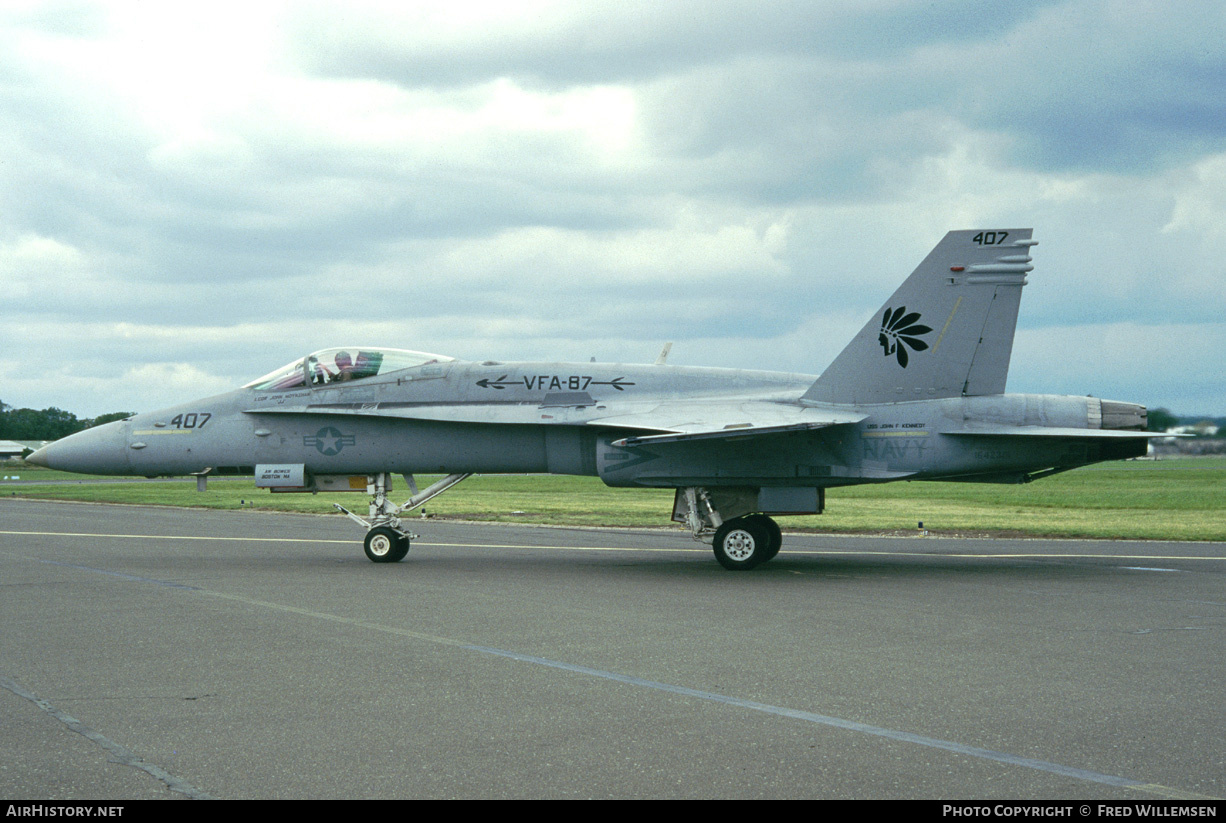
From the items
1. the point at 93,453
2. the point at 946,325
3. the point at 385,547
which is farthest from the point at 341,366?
the point at 946,325

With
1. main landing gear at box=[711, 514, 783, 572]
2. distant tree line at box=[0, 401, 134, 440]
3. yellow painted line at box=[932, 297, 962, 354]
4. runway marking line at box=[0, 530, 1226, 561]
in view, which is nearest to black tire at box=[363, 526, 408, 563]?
runway marking line at box=[0, 530, 1226, 561]

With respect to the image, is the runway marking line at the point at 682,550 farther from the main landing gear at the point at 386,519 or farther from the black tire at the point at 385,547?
the black tire at the point at 385,547

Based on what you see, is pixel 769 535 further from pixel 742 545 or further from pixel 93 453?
pixel 93 453

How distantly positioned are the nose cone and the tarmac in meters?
2.38

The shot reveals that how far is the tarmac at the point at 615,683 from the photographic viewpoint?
187 inches

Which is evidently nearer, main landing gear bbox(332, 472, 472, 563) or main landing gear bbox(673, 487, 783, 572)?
main landing gear bbox(673, 487, 783, 572)

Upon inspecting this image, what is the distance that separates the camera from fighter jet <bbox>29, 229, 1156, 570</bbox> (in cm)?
1339

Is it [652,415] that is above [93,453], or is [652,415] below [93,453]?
above

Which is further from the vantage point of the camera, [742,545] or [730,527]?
[730,527]

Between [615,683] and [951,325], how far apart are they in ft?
28.6

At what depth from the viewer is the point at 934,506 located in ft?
99.3

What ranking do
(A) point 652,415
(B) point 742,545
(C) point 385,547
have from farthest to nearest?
(C) point 385,547 < (A) point 652,415 < (B) point 742,545

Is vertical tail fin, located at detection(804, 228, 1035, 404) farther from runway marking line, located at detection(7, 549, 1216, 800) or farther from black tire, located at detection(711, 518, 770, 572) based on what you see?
runway marking line, located at detection(7, 549, 1216, 800)
